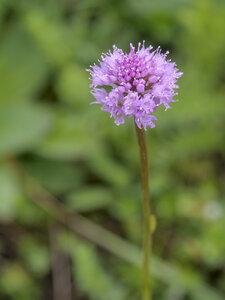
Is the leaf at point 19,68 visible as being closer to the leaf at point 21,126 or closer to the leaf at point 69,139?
the leaf at point 21,126

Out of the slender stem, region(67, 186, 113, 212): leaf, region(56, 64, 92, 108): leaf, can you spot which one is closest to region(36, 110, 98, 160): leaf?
region(56, 64, 92, 108): leaf

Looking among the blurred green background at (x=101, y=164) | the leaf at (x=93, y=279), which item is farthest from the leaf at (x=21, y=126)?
the leaf at (x=93, y=279)

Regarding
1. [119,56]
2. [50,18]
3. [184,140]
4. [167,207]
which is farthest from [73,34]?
[119,56]

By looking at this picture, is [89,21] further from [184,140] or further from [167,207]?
[167,207]

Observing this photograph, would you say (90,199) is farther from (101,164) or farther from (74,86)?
(74,86)

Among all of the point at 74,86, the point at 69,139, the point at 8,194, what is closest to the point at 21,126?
the point at 69,139
